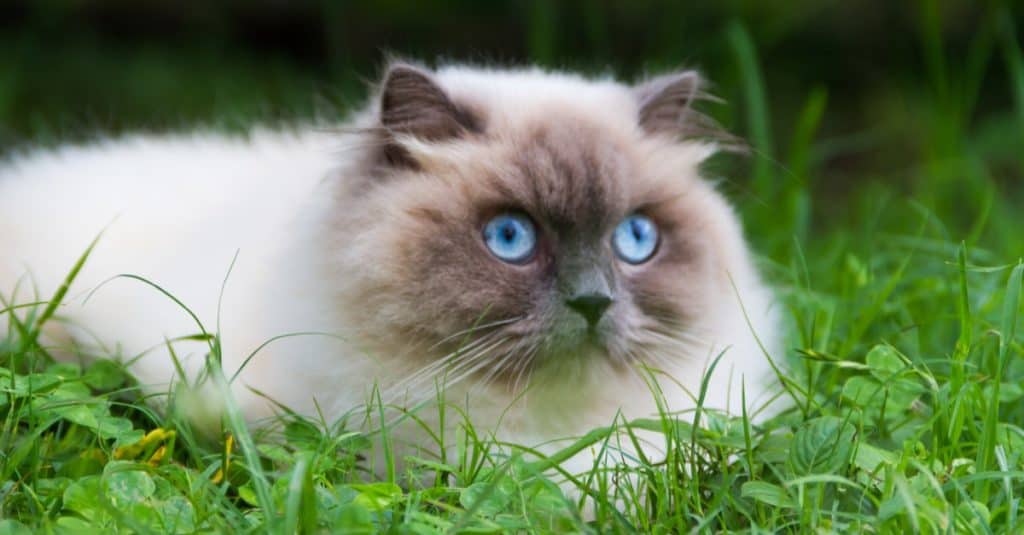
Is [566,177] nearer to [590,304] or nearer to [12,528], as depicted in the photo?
[590,304]

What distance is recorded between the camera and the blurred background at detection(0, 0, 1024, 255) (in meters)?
5.30

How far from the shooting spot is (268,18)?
630cm

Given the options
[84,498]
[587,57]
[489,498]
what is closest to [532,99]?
[489,498]

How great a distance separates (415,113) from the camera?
7.88 feet

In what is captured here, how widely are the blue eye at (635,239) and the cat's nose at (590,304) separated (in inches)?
8.6

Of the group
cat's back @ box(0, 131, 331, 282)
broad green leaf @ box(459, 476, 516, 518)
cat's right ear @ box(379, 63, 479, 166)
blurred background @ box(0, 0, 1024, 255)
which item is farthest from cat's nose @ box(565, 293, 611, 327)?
blurred background @ box(0, 0, 1024, 255)

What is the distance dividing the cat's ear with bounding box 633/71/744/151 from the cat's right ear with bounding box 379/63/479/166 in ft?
1.50

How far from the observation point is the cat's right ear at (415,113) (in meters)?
2.37

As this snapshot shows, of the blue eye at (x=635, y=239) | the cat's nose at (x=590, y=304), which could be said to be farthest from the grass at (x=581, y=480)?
the blue eye at (x=635, y=239)

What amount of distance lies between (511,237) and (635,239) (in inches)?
11.8

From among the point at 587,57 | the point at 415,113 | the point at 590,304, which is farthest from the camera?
the point at 587,57

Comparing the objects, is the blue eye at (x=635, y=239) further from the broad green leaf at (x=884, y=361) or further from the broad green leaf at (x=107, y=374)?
the broad green leaf at (x=107, y=374)

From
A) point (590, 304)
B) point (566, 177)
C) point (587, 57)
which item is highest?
point (587, 57)

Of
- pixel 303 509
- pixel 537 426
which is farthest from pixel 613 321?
pixel 303 509
